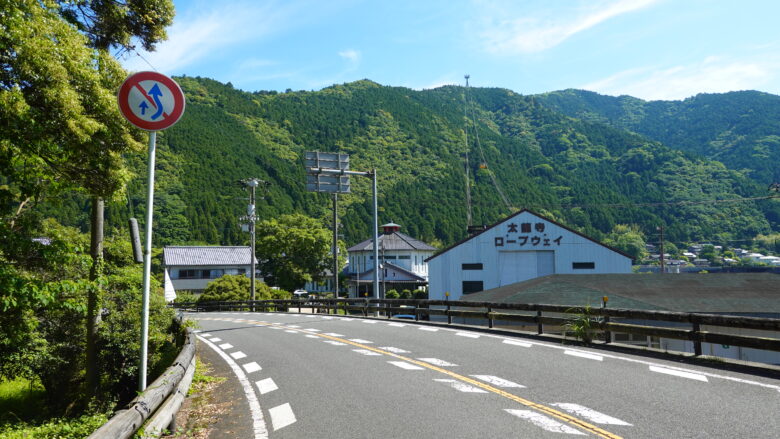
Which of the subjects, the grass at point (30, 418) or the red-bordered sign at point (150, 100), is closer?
the red-bordered sign at point (150, 100)

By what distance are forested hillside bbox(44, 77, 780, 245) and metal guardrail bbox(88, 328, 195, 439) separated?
4635 inches

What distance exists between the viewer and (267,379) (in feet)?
33.0

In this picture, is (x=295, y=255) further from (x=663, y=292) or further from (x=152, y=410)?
(x=152, y=410)

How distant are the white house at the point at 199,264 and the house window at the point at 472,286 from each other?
4436 cm

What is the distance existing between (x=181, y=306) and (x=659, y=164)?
152 metres

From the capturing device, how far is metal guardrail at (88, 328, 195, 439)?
4848 mm

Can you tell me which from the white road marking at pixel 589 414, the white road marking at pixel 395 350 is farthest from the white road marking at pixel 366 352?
the white road marking at pixel 589 414

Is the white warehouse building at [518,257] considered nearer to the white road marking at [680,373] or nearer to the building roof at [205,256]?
the white road marking at [680,373]

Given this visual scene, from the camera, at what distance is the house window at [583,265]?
49128mm

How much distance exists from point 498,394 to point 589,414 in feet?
4.93

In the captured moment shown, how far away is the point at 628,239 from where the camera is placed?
132m

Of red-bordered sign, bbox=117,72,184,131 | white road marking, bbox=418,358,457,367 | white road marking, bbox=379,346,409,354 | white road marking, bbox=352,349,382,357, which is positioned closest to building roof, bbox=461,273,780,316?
white road marking, bbox=379,346,409,354

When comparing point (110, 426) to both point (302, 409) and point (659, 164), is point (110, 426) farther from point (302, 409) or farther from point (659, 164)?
point (659, 164)

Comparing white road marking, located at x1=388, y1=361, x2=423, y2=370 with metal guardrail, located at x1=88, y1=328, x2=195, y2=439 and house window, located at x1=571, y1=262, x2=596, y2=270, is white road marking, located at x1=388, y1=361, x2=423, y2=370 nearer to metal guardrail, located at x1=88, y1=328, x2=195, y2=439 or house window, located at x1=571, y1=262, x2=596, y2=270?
metal guardrail, located at x1=88, y1=328, x2=195, y2=439
